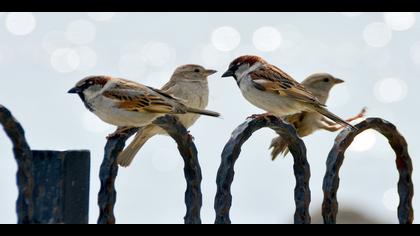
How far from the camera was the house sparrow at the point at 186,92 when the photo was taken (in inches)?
292

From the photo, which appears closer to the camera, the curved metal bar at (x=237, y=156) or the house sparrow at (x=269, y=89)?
the curved metal bar at (x=237, y=156)

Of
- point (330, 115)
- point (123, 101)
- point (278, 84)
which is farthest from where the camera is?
point (278, 84)

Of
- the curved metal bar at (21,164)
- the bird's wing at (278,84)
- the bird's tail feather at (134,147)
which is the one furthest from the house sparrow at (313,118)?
the curved metal bar at (21,164)

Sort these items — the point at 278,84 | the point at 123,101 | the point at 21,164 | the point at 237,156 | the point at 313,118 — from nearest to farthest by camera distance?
1. the point at 21,164
2. the point at 237,156
3. the point at 123,101
4. the point at 278,84
5. the point at 313,118

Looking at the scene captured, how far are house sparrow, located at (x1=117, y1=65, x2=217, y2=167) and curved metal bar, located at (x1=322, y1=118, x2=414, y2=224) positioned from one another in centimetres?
328

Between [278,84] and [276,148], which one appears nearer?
[278,84]

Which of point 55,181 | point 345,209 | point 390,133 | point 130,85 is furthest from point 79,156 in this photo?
point 345,209

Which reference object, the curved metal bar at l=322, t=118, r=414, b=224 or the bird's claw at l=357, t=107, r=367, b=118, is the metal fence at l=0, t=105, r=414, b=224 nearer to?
the curved metal bar at l=322, t=118, r=414, b=224

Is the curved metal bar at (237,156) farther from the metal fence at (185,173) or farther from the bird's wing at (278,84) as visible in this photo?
the bird's wing at (278,84)

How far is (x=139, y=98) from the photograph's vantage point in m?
5.48

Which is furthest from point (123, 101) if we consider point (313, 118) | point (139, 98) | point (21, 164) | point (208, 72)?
point (313, 118)

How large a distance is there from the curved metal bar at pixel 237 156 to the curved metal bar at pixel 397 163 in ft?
0.31

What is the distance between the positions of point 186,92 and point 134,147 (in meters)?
0.82

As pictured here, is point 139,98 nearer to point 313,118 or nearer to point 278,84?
point 278,84
